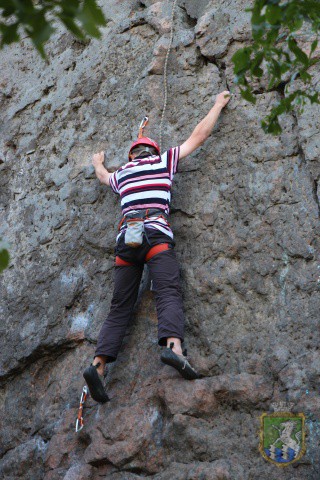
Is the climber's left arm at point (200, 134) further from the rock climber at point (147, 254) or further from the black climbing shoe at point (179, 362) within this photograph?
the black climbing shoe at point (179, 362)

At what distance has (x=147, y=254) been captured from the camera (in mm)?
5598

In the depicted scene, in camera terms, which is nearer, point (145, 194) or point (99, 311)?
point (145, 194)

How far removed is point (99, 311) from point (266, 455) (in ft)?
6.93

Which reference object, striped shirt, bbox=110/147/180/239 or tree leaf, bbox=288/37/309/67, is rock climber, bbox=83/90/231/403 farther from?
tree leaf, bbox=288/37/309/67

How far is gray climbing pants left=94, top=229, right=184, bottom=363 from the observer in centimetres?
529

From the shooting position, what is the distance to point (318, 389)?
16.0 feet

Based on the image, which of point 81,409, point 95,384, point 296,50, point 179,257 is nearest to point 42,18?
point 296,50

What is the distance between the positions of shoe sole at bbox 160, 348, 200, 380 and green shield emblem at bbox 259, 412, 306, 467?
0.63 m

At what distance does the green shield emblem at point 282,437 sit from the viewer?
4.73 metres

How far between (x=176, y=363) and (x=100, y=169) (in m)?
2.42

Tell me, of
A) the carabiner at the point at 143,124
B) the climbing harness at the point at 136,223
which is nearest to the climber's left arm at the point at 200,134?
the climbing harness at the point at 136,223

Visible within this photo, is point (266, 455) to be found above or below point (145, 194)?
below

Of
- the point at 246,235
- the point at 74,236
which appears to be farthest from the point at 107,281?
the point at 246,235

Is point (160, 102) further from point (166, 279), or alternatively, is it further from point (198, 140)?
point (166, 279)
